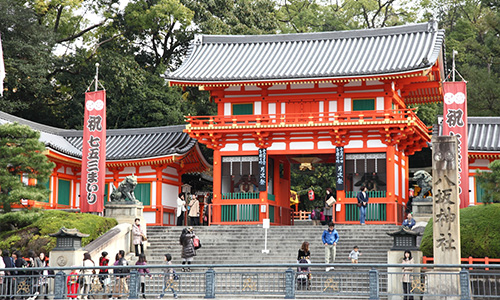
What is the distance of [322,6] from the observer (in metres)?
59.2

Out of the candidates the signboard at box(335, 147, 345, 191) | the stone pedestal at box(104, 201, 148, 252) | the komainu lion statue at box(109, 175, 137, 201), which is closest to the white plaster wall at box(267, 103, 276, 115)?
the signboard at box(335, 147, 345, 191)

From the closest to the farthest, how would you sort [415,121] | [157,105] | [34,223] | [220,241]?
[34,223], [220,241], [415,121], [157,105]

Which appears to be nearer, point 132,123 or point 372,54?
point 372,54

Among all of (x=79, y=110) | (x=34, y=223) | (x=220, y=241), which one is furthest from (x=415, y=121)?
(x=79, y=110)

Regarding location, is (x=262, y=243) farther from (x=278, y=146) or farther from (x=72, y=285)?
(x=72, y=285)

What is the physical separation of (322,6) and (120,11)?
58.1 feet

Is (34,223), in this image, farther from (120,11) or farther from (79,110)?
(120,11)

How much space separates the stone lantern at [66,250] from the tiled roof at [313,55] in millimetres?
13107

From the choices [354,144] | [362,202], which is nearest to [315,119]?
[354,144]

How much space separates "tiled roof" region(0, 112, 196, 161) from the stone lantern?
12.3 metres

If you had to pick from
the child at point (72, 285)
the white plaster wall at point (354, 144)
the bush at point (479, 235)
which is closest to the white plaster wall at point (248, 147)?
the white plaster wall at point (354, 144)

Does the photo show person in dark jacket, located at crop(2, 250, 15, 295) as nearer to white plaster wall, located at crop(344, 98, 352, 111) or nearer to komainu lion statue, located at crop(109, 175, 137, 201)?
komainu lion statue, located at crop(109, 175, 137, 201)

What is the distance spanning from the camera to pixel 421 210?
2775 centimetres

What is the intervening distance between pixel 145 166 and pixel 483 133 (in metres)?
16.5
